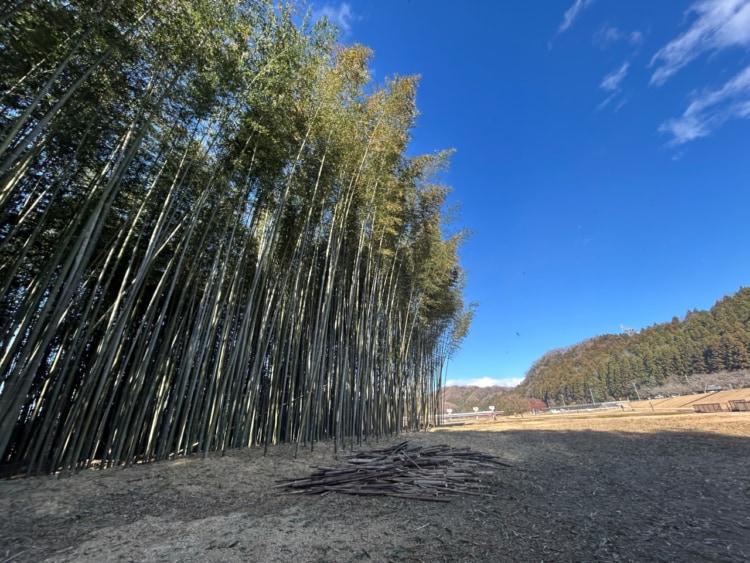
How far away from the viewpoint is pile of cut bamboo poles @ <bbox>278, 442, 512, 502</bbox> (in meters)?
2.71

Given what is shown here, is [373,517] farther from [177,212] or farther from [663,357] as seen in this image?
[663,357]

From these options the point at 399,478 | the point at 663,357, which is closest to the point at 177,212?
the point at 399,478

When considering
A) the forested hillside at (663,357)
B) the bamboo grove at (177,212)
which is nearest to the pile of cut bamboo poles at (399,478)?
the bamboo grove at (177,212)

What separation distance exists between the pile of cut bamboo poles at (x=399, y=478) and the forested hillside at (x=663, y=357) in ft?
164

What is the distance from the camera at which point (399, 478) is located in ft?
9.52

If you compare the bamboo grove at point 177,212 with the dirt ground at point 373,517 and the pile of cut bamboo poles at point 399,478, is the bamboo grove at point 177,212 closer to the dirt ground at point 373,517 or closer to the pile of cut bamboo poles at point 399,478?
the dirt ground at point 373,517

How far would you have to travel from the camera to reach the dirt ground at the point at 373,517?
1.68 meters

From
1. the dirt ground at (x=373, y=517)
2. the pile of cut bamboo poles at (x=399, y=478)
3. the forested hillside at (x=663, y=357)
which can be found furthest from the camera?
the forested hillside at (x=663, y=357)

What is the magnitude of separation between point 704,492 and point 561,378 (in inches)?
2418

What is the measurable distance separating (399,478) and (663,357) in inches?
2175

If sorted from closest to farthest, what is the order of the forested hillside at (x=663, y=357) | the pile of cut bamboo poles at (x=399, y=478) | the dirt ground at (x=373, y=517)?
1. the dirt ground at (x=373, y=517)
2. the pile of cut bamboo poles at (x=399, y=478)
3. the forested hillside at (x=663, y=357)

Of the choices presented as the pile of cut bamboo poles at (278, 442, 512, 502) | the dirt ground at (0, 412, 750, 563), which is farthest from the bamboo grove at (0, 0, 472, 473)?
the pile of cut bamboo poles at (278, 442, 512, 502)

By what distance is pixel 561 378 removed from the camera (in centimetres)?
5459

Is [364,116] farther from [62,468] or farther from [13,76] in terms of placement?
[62,468]
